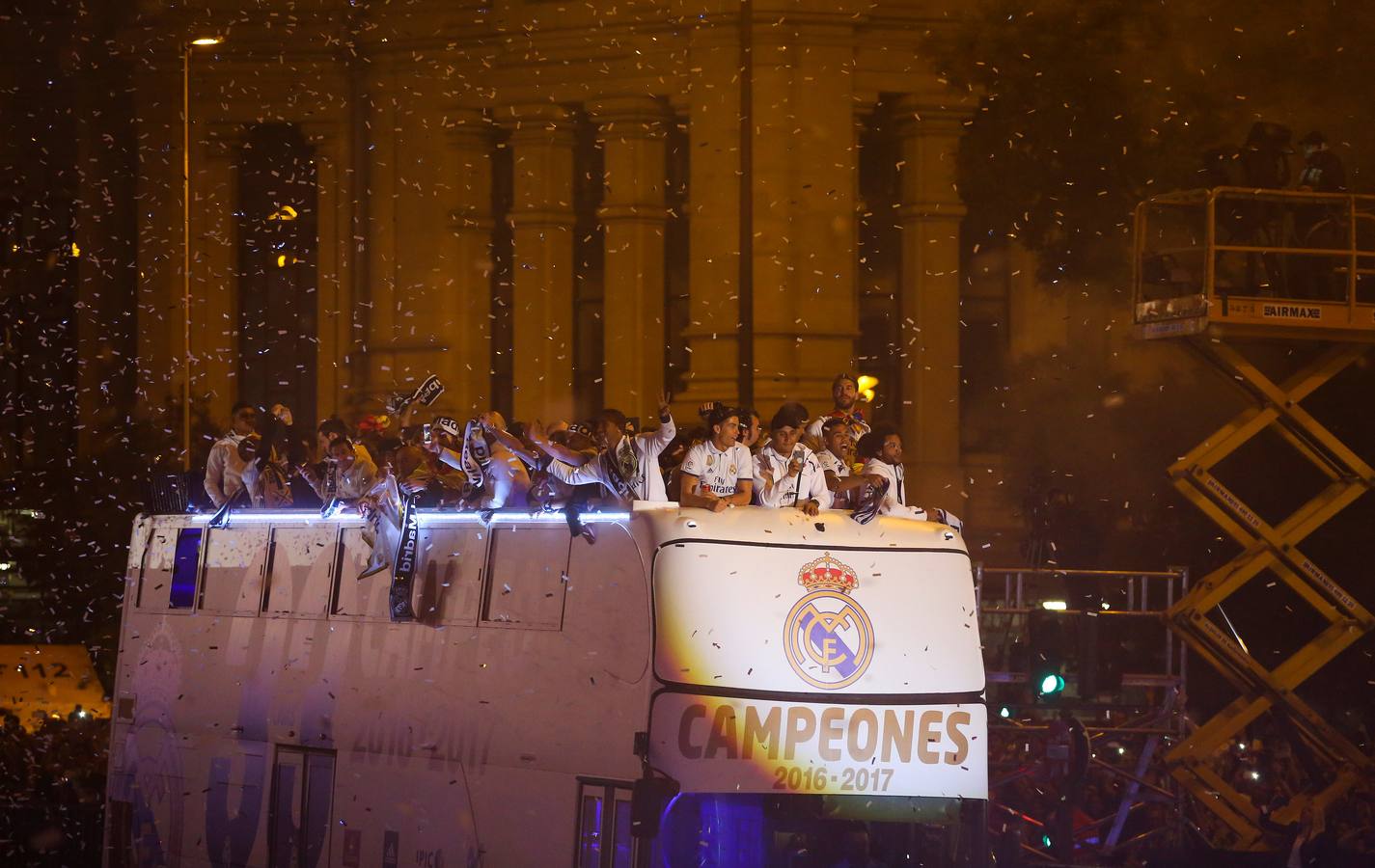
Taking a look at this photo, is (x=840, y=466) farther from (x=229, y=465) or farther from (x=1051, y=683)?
(x=229, y=465)

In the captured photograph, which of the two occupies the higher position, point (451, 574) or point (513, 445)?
point (513, 445)

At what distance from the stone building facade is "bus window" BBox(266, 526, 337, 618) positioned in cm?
1257

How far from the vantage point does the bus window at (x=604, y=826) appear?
10.3 metres

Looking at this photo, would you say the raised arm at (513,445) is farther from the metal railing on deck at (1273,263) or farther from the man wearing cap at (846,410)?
the metal railing on deck at (1273,263)

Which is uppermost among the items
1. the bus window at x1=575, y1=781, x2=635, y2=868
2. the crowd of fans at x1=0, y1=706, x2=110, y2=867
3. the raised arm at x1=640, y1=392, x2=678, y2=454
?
the raised arm at x1=640, y1=392, x2=678, y2=454

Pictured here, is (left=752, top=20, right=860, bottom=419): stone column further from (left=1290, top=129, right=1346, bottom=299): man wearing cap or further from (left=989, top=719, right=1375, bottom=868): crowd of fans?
(left=989, top=719, right=1375, bottom=868): crowd of fans

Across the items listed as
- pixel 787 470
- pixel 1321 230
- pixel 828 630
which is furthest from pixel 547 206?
pixel 828 630

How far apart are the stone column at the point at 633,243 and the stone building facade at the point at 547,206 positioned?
4 cm

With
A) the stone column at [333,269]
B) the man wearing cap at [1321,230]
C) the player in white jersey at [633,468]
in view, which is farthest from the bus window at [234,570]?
the stone column at [333,269]

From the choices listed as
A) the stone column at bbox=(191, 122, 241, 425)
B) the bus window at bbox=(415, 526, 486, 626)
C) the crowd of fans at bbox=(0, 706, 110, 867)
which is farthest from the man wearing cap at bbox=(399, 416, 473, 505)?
the stone column at bbox=(191, 122, 241, 425)

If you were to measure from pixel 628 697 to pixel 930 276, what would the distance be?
19.5 metres

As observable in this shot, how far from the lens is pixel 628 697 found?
10.3 m

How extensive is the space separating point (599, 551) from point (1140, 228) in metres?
10.5

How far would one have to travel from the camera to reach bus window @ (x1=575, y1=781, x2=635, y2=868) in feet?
33.8
